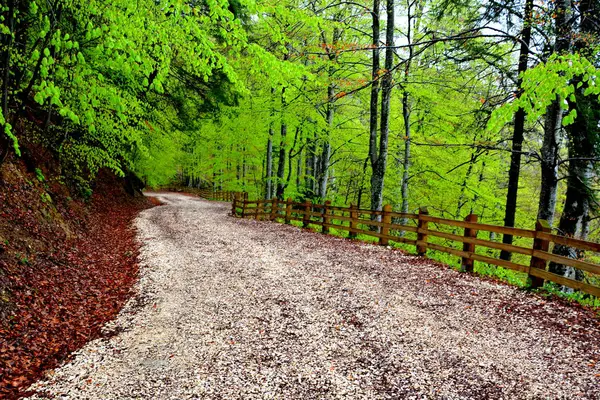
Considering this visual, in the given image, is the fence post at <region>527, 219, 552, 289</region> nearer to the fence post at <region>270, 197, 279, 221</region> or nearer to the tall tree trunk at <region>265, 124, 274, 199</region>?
the fence post at <region>270, 197, 279, 221</region>

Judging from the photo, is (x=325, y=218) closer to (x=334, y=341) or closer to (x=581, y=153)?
(x=581, y=153)

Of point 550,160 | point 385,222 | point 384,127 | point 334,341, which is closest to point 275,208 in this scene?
point 384,127

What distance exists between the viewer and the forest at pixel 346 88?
473 centimetres

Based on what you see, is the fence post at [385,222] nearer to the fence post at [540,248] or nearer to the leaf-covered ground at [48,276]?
the fence post at [540,248]

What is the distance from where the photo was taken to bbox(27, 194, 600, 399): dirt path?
359 cm

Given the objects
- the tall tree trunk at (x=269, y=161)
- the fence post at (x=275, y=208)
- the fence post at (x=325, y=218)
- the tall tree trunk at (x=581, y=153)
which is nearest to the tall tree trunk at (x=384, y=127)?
the fence post at (x=325, y=218)

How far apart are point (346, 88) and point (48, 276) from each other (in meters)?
10.6

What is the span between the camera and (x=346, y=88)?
1266 cm

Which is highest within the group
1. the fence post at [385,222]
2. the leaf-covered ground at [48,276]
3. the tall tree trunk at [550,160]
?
the tall tree trunk at [550,160]

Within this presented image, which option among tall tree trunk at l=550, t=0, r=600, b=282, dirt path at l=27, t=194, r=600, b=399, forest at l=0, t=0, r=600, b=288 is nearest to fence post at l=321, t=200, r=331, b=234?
forest at l=0, t=0, r=600, b=288

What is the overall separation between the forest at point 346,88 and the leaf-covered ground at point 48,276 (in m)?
1.45

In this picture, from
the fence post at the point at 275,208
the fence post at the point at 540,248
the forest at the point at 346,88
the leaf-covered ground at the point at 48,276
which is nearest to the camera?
the leaf-covered ground at the point at 48,276

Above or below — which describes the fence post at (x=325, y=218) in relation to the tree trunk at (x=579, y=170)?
below

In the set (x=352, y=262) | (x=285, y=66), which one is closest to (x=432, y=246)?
(x=352, y=262)
